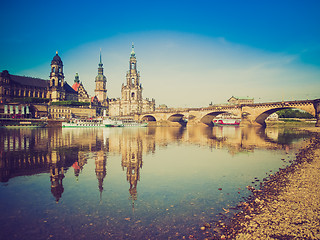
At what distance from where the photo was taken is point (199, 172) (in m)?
17.0

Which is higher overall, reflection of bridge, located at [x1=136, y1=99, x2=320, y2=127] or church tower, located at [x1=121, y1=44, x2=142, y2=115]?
church tower, located at [x1=121, y1=44, x2=142, y2=115]

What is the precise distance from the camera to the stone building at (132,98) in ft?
484

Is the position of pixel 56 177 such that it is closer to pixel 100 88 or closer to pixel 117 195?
pixel 117 195

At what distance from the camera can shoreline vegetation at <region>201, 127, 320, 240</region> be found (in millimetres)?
7484

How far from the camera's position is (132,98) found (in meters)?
149

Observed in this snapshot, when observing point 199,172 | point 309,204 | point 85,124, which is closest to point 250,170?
point 199,172

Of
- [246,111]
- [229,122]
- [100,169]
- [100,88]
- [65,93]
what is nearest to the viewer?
[100,169]

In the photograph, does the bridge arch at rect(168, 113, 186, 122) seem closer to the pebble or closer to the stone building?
the stone building

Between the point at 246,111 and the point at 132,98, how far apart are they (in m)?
89.2

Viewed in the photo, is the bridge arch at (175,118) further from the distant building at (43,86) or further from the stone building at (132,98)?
the distant building at (43,86)

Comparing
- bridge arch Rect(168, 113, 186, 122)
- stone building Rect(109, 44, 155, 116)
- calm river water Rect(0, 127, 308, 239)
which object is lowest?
calm river water Rect(0, 127, 308, 239)

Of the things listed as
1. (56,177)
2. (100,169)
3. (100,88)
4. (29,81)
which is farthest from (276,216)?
(100,88)

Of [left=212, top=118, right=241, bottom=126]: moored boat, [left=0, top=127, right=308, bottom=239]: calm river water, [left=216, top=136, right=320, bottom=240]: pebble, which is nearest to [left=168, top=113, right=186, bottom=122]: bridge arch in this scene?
[left=212, top=118, right=241, bottom=126]: moored boat

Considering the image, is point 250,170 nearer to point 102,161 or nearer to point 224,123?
point 102,161
